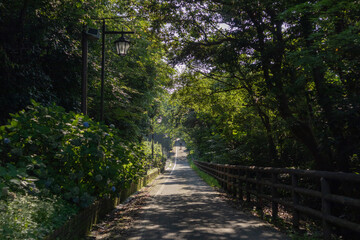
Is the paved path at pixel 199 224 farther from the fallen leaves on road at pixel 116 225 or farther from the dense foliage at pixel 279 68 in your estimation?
the dense foliage at pixel 279 68

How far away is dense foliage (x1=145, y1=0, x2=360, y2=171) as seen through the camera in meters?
6.72

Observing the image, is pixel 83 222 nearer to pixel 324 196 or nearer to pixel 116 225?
pixel 116 225

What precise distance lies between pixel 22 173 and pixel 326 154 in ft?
26.1

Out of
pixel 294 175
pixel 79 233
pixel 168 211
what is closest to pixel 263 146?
pixel 168 211

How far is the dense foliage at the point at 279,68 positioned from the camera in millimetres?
6723

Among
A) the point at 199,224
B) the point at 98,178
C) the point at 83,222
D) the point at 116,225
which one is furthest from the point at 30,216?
the point at 199,224

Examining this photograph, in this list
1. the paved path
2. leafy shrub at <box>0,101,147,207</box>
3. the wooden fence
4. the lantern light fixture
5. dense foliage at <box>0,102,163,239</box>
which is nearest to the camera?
dense foliage at <box>0,102,163,239</box>

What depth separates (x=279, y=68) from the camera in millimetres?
9633

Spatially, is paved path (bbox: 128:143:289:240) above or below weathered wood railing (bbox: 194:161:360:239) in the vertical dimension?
below

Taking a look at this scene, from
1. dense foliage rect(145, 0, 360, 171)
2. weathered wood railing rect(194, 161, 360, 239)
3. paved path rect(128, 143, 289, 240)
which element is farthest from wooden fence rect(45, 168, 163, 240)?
dense foliage rect(145, 0, 360, 171)

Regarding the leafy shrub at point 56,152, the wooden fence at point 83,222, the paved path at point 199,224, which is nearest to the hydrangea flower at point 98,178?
the leafy shrub at point 56,152

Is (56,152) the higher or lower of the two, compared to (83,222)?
higher

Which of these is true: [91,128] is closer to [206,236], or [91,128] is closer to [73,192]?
[73,192]

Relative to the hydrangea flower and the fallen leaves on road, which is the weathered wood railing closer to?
the fallen leaves on road
